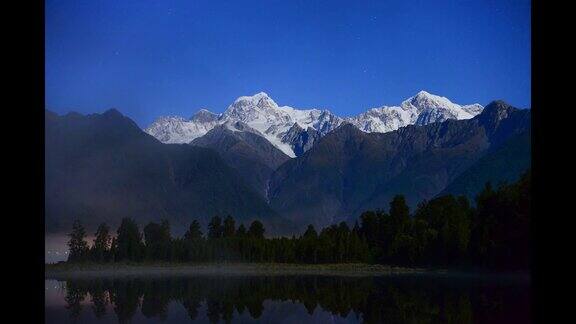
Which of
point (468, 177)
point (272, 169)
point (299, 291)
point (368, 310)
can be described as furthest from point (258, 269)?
point (272, 169)

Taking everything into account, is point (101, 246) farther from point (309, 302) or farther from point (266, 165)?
point (266, 165)

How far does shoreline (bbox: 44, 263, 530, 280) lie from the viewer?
2338 centimetres

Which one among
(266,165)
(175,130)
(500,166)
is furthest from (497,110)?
(266,165)

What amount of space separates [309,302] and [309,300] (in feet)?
1.00

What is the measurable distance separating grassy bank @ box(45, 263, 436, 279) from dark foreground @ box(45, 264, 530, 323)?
2.80 metres

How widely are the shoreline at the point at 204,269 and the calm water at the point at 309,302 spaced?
4.57 meters

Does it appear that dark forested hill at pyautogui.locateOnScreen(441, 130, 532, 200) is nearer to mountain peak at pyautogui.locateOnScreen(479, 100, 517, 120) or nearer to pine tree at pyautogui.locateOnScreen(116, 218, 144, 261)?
mountain peak at pyautogui.locateOnScreen(479, 100, 517, 120)

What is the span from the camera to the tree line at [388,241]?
1800cm

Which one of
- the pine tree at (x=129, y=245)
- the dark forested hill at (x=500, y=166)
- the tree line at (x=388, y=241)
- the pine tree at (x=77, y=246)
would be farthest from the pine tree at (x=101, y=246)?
the dark forested hill at (x=500, y=166)

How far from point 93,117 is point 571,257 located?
40.1 m

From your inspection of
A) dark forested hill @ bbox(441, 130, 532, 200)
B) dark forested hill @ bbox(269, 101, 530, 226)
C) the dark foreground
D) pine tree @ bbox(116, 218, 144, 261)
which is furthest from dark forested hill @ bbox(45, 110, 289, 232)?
dark forested hill @ bbox(441, 130, 532, 200)
